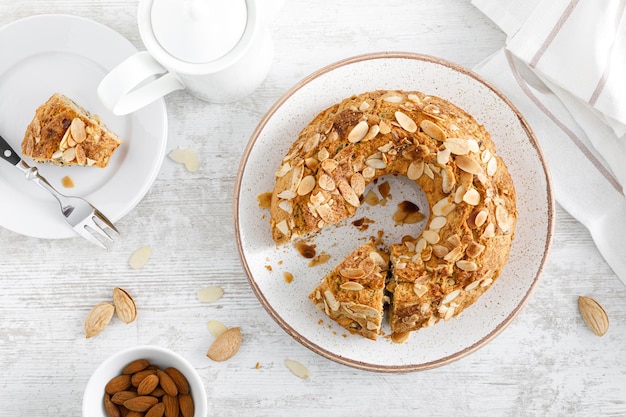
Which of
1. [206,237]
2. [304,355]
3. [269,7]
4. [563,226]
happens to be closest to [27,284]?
[206,237]

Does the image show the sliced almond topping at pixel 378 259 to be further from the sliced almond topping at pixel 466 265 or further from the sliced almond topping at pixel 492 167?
the sliced almond topping at pixel 492 167

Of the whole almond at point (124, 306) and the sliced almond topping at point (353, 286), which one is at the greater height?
the sliced almond topping at point (353, 286)

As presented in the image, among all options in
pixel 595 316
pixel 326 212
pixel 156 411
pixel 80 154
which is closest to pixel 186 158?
pixel 80 154

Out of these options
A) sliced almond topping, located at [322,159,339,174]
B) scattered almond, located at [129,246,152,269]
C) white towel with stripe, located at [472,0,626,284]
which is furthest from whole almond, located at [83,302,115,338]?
white towel with stripe, located at [472,0,626,284]

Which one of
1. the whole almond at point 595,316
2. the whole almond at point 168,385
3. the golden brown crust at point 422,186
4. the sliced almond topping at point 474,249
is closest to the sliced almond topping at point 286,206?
the golden brown crust at point 422,186

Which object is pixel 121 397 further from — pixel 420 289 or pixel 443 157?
pixel 443 157

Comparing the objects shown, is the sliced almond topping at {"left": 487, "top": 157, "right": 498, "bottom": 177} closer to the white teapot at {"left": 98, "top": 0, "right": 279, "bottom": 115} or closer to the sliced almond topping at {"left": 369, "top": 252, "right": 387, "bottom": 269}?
the sliced almond topping at {"left": 369, "top": 252, "right": 387, "bottom": 269}
